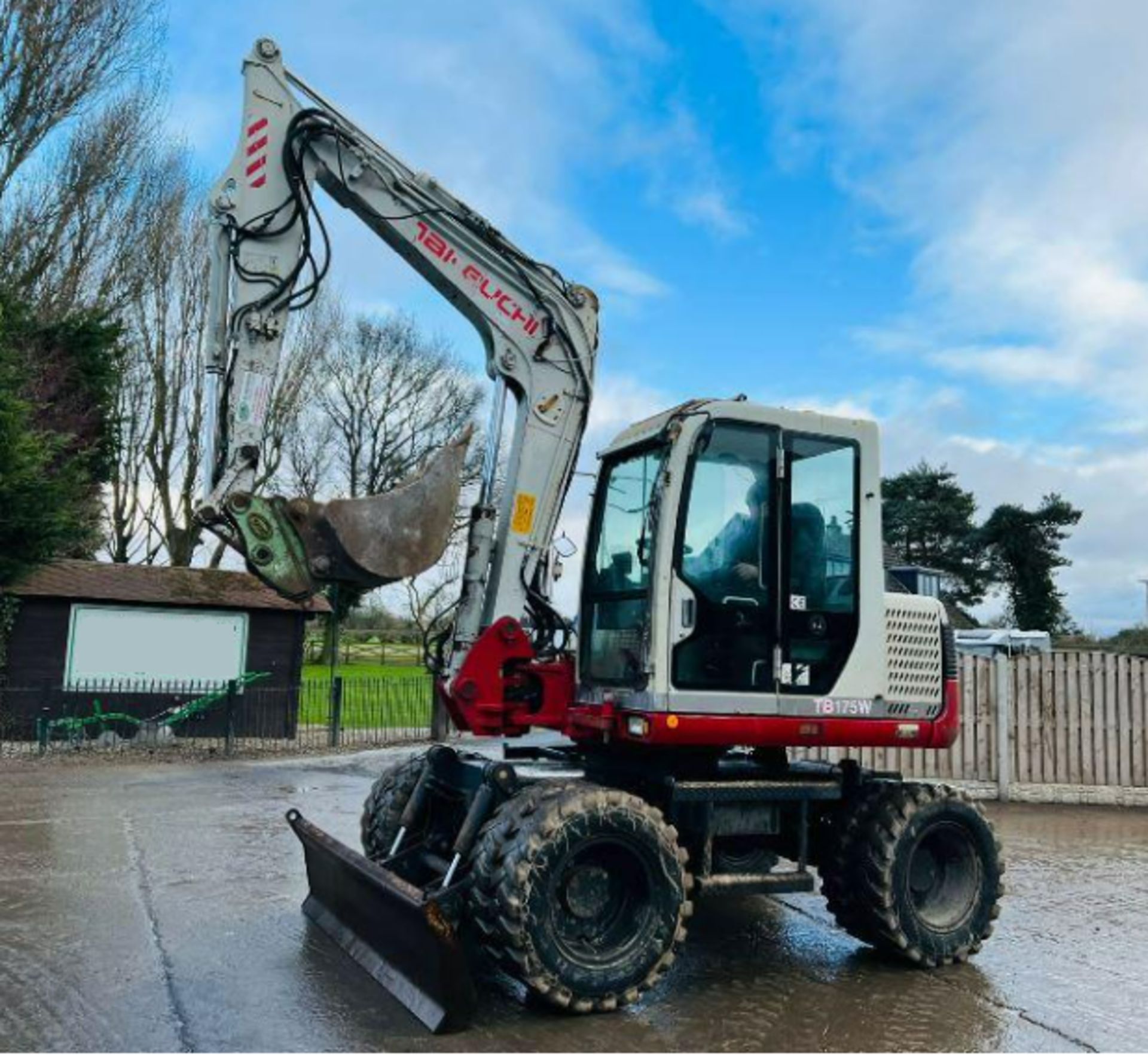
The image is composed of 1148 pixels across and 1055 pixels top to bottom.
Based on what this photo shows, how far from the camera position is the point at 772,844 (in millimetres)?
6176

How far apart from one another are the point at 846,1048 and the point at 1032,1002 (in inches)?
52.1

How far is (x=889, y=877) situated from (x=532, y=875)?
7.14ft

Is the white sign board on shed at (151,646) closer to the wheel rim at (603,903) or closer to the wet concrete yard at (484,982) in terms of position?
the wet concrete yard at (484,982)

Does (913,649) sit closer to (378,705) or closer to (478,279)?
(478,279)

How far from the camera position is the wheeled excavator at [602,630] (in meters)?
5.22

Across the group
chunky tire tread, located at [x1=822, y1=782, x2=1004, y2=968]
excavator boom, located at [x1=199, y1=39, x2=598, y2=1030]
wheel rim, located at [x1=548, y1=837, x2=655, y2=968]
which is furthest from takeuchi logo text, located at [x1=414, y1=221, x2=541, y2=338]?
chunky tire tread, located at [x1=822, y1=782, x2=1004, y2=968]

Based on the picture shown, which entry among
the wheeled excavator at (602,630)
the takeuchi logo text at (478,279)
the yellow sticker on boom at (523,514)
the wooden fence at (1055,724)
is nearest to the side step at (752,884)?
the wheeled excavator at (602,630)

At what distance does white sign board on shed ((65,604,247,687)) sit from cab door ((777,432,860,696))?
13725mm

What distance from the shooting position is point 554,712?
6.21m

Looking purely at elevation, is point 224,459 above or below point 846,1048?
above

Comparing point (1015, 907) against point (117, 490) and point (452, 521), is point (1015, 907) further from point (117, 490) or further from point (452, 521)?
point (117, 490)

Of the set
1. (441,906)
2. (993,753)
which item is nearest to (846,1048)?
(441,906)

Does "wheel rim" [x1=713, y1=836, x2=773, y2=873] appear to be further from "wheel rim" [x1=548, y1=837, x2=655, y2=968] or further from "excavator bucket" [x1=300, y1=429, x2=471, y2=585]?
"excavator bucket" [x1=300, y1=429, x2=471, y2=585]

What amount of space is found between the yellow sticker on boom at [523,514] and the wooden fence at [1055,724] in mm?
6778
